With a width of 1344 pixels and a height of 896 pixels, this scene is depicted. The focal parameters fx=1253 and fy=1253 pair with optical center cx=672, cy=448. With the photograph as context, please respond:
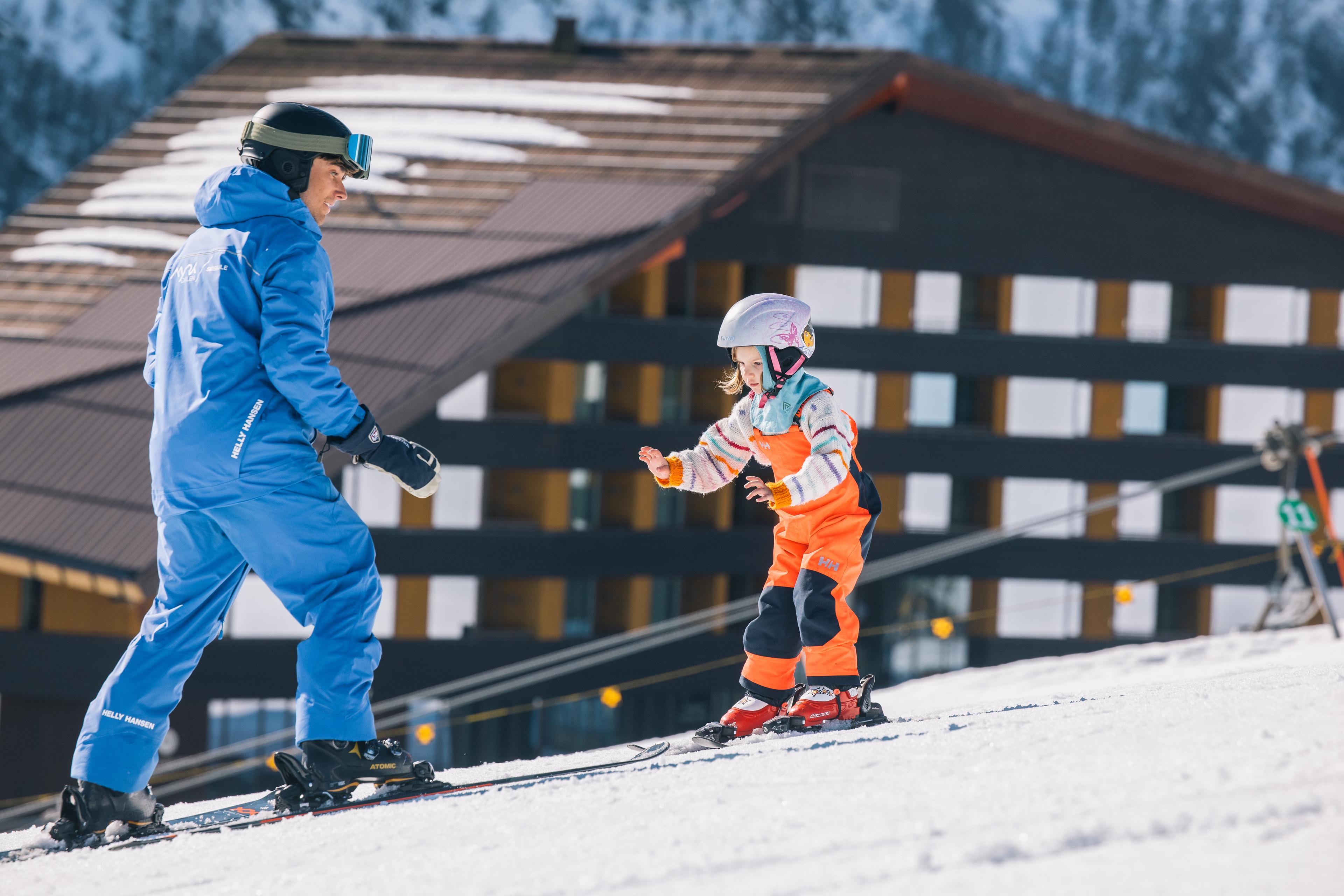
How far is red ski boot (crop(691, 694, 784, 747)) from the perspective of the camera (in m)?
4.05

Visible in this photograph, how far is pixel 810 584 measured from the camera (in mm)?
3939

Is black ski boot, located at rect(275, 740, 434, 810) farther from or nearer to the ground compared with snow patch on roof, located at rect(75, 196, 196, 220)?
nearer to the ground

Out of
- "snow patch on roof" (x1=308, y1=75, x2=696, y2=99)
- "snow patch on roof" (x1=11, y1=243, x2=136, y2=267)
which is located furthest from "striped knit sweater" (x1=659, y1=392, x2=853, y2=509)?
"snow patch on roof" (x1=308, y1=75, x2=696, y2=99)

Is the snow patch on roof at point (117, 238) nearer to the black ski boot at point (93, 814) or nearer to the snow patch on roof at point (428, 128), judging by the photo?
the snow patch on roof at point (428, 128)

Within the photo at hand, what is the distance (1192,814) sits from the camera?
2158 millimetres

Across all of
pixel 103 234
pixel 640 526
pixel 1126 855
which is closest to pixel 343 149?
pixel 1126 855

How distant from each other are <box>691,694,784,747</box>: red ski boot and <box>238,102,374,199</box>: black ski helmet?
6.76 ft

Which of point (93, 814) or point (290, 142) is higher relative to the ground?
point (290, 142)

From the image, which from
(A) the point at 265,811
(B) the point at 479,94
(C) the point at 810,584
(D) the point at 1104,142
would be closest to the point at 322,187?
(A) the point at 265,811

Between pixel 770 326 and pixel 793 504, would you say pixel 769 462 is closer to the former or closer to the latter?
pixel 793 504

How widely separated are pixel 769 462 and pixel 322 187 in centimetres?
171

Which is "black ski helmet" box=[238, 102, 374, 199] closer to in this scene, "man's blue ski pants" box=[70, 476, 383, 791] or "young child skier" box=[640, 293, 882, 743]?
"man's blue ski pants" box=[70, 476, 383, 791]

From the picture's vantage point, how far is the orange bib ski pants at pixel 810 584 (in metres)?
3.95

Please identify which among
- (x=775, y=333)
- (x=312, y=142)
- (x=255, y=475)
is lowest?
(x=255, y=475)
